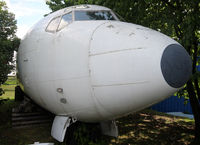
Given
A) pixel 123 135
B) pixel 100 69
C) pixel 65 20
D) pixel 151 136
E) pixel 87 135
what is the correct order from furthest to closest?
pixel 151 136
pixel 123 135
pixel 87 135
pixel 65 20
pixel 100 69

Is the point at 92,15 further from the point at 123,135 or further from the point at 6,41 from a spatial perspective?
the point at 123,135

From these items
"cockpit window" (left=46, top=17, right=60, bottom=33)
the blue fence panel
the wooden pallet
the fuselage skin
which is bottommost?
the blue fence panel

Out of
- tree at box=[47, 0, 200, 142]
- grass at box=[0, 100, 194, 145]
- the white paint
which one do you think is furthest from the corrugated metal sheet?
the white paint

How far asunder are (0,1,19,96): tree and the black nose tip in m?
5.12

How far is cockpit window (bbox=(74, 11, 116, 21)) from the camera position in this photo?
171 inches

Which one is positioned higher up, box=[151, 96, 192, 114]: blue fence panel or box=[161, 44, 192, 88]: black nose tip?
box=[161, 44, 192, 88]: black nose tip

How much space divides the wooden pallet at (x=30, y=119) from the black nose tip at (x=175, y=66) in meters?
5.35

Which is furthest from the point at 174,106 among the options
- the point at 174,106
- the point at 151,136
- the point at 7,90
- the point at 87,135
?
the point at 7,90

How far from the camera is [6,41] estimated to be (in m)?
6.60

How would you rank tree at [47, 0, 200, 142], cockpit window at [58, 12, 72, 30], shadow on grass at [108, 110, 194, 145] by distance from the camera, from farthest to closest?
shadow on grass at [108, 110, 194, 145] → tree at [47, 0, 200, 142] → cockpit window at [58, 12, 72, 30]

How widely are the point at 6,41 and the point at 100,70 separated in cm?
482

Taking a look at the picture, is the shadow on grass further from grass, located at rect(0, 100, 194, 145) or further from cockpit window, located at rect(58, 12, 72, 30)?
cockpit window, located at rect(58, 12, 72, 30)

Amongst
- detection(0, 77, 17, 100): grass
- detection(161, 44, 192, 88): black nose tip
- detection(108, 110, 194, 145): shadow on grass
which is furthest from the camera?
detection(0, 77, 17, 100): grass

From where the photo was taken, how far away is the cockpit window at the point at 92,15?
4.35 m
